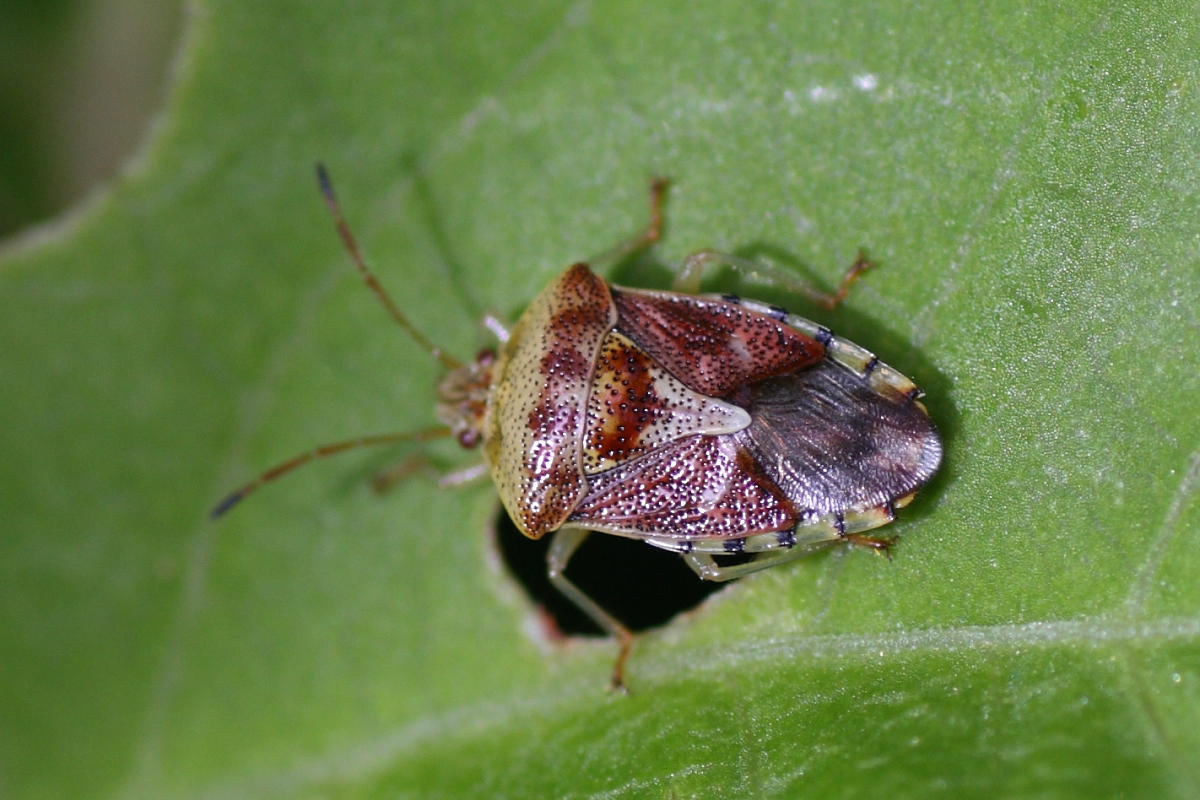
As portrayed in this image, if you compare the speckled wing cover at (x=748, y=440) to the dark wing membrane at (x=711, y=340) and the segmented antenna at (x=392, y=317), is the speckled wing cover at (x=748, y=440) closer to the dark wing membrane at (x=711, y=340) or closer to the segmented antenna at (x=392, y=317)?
the dark wing membrane at (x=711, y=340)

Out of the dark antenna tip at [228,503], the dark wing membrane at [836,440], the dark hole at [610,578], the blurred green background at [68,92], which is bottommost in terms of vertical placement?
the dark antenna tip at [228,503]

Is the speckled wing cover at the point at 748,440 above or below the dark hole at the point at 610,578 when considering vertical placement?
above

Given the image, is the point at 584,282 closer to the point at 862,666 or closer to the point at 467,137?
the point at 467,137

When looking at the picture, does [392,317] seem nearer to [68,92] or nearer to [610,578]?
[610,578]

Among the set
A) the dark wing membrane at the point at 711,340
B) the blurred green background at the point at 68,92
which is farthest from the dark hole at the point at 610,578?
the blurred green background at the point at 68,92

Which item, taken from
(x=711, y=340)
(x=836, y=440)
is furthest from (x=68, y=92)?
(x=836, y=440)

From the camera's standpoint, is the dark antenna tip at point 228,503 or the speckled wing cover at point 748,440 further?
the dark antenna tip at point 228,503

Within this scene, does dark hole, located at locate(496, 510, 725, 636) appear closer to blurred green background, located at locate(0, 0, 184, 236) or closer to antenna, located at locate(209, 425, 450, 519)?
antenna, located at locate(209, 425, 450, 519)

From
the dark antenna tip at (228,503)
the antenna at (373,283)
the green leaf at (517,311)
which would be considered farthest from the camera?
the dark antenna tip at (228,503)

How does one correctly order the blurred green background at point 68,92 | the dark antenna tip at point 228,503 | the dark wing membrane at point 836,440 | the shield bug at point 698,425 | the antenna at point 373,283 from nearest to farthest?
the dark wing membrane at point 836,440 < the shield bug at point 698,425 < the antenna at point 373,283 < the dark antenna tip at point 228,503 < the blurred green background at point 68,92
